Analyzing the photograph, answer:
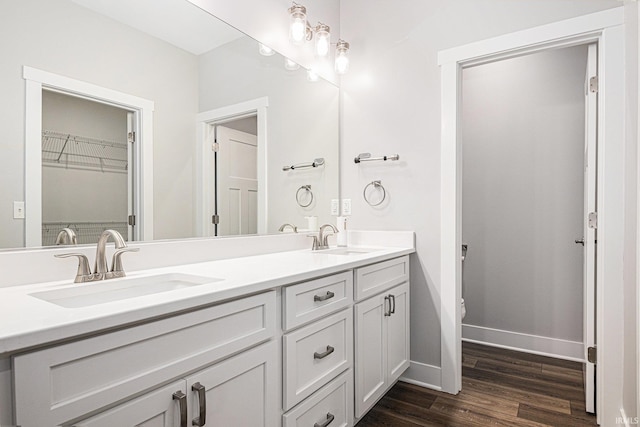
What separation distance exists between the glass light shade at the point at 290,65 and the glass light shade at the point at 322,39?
0.18 meters

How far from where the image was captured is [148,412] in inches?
33.3

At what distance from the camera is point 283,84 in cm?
220

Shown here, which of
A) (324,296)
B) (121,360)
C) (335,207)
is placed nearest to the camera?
(121,360)

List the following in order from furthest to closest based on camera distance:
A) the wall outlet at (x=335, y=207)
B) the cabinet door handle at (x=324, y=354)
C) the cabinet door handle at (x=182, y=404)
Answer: the wall outlet at (x=335, y=207), the cabinet door handle at (x=324, y=354), the cabinet door handle at (x=182, y=404)

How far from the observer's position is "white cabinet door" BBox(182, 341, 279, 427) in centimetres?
96

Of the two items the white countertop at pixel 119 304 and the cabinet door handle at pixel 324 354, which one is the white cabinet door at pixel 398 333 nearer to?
the cabinet door handle at pixel 324 354

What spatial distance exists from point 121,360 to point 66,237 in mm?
668

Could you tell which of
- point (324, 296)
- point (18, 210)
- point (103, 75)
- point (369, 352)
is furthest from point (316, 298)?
point (103, 75)

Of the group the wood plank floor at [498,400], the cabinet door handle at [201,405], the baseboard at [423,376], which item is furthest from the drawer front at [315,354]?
the baseboard at [423,376]

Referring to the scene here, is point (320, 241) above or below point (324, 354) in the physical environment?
above

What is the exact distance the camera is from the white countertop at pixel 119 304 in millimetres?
684

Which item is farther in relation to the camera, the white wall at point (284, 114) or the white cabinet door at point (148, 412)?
the white wall at point (284, 114)

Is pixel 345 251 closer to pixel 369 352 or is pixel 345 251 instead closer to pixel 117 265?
pixel 369 352

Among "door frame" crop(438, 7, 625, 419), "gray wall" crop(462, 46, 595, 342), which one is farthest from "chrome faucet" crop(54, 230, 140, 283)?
"gray wall" crop(462, 46, 595, 342)
